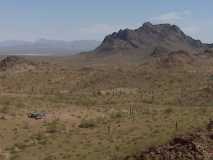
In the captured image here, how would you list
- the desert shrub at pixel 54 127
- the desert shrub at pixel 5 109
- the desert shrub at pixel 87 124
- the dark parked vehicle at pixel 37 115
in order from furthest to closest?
the desert shrub at pixel 5 109
the dark parked vehicle at pixel 37 115
the desert shrub at pixel 87 124
the desert shrub at pixel 54 127

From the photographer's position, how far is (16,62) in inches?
3863

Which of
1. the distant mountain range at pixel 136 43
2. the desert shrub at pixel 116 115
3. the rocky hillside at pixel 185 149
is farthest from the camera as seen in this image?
the distant mountain range at pixel 136 43

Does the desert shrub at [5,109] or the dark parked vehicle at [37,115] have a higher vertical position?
the desert shrub at [5,109]

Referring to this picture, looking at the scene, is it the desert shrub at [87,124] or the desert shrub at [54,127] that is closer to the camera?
the desert shrub at [54,127]

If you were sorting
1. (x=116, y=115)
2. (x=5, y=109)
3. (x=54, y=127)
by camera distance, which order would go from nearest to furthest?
(x=54, y=127)
(x=116, y=115)
(x=5, y=109)

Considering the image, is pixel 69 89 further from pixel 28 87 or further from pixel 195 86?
pixel 195 86

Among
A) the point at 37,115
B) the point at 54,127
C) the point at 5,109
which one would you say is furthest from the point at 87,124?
the point at 5,109

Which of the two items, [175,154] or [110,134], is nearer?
[175,154]

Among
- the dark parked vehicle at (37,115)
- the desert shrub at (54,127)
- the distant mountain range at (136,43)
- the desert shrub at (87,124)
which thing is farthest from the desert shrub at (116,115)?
the distant mountain range at (136,43)

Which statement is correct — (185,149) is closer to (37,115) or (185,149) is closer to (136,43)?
(37,115)

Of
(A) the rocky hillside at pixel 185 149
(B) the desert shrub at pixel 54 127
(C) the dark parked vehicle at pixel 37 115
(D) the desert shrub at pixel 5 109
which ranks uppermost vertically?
(A) the rocky hillside at pixel 185 149

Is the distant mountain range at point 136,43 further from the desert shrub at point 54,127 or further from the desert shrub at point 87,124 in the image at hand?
the desert shrub at point 54,127

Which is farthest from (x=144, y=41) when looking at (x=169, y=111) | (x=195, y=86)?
(x=169, y=111)

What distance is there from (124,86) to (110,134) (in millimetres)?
37656
